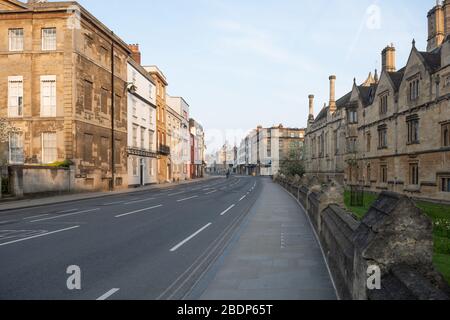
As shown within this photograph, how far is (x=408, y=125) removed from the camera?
26.6 m

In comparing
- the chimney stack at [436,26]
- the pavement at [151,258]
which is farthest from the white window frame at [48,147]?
the chimney stack at [436,26]

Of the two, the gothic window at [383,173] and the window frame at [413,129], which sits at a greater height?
the window frame at [413,129]

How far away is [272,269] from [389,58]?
34.9m

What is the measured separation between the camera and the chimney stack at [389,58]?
1405 inches

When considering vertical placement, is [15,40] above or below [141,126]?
above

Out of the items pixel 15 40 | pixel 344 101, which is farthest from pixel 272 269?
pixel 344 101

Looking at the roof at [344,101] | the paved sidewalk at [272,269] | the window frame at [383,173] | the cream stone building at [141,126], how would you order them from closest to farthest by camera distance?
the paved sidewalk at [272,269] < the window frame at [383,173] < the cream stone building at [141,126] < the roof at [344,101]

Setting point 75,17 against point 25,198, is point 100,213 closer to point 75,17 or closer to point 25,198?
point 25,198

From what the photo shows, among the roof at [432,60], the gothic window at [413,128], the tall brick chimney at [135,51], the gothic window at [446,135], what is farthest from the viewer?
the tall brick chimney at [135,51]

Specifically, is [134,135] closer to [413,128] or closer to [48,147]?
[48,147]

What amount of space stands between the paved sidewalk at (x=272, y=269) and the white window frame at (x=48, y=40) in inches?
1055

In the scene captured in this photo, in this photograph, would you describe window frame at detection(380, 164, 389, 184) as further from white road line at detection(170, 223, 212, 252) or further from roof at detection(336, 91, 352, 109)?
white road line at detection(170, 223, 212, 252)

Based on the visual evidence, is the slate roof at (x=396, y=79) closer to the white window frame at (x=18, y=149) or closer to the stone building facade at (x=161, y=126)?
the white window frame at (x=18, y=149)
